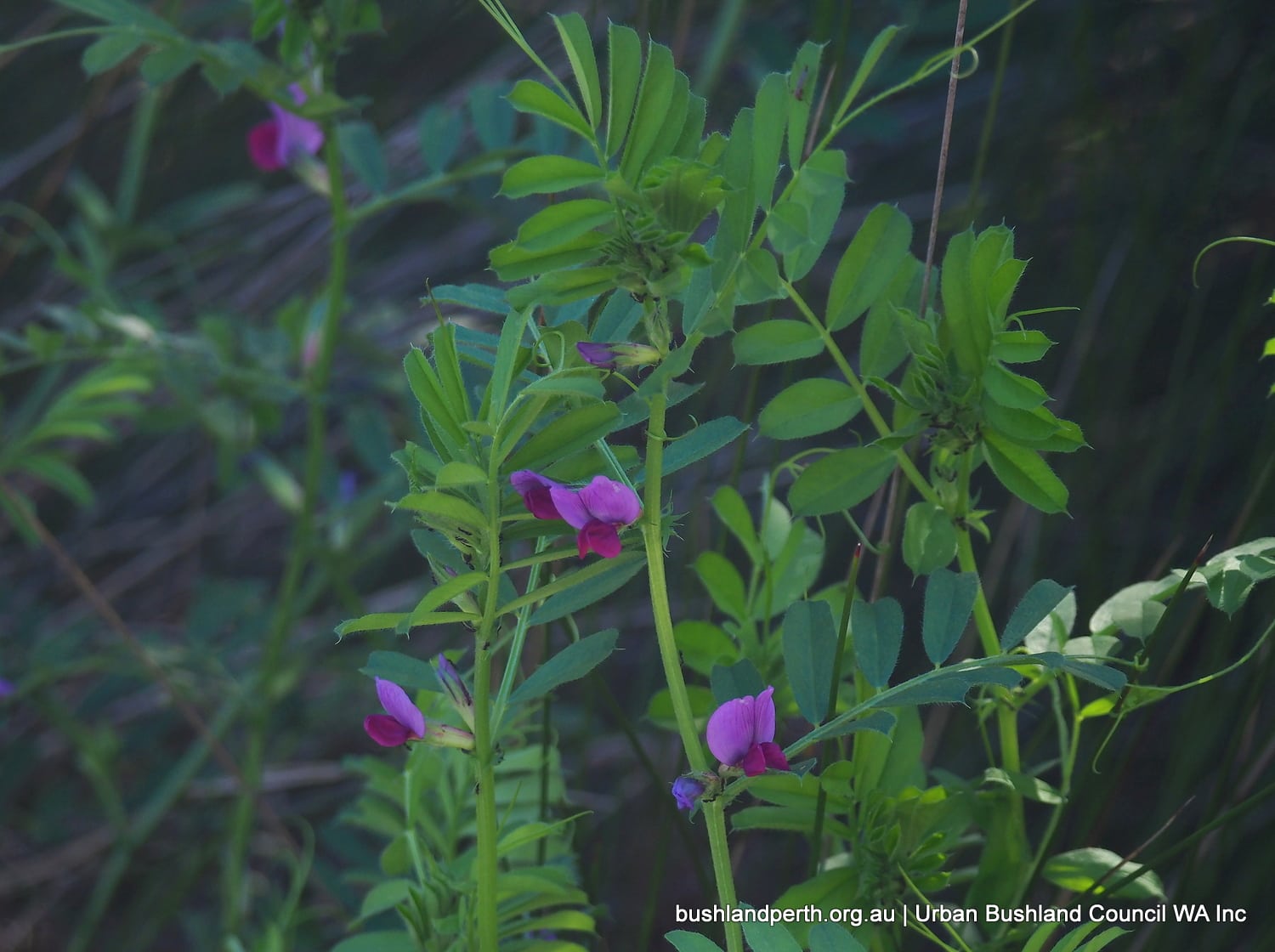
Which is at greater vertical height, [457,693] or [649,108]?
[649,108]

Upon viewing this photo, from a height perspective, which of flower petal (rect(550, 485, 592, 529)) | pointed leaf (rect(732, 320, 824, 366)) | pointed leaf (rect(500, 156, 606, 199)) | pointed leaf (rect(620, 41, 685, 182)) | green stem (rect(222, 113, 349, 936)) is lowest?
green stem (rect(222, 113, 349, 936))

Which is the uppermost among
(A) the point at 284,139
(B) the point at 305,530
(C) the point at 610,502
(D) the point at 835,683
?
(A) the point at 284,139

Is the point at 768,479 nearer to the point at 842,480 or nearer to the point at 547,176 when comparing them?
the point at 842,480

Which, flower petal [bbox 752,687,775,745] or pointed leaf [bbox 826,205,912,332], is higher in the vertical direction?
pointed leaf [bbox 826,205,912,332]

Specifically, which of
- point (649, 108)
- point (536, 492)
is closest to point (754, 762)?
point (536, 492)

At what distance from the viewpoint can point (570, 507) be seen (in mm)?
365

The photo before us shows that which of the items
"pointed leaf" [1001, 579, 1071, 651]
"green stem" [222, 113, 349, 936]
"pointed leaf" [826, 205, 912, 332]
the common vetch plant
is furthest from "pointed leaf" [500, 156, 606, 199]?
"green stem" [222, 113, 349, 936]

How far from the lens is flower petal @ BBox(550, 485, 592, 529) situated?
362mm

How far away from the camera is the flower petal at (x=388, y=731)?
40cm

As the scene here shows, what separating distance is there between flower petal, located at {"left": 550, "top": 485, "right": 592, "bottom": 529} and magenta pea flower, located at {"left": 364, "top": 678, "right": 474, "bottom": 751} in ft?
0.31

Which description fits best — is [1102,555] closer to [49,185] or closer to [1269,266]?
[1269,266]

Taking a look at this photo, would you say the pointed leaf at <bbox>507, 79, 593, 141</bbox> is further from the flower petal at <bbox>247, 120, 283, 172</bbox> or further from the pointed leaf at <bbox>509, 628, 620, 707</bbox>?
the flower petal at <bbox>247, 120, 283, 172</bbox>

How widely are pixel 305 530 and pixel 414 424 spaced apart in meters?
0.15

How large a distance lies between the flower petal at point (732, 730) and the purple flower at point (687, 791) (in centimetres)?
1
